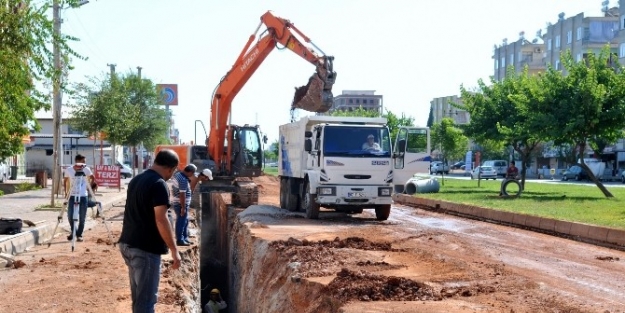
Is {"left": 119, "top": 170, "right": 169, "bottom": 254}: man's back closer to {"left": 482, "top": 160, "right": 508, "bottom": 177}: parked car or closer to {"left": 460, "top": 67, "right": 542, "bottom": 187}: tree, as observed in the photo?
{"left": 460, "top": 67, "right": 542, "bottom": 187}: tree

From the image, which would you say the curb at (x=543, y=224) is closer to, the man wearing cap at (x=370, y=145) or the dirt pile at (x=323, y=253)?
the man wearing cap at (x=370, y=145)

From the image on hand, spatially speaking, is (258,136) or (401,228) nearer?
(401,228)

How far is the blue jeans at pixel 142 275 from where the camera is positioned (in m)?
6.91

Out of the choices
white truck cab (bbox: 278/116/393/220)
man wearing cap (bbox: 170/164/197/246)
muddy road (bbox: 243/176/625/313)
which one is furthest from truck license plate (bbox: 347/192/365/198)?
man wearing cap (bbox: 170/164/197/246)

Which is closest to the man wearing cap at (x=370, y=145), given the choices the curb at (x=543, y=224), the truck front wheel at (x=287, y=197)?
the truck front wheel at (x=287, y=197)

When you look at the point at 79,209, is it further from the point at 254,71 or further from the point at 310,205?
the point at 254,71

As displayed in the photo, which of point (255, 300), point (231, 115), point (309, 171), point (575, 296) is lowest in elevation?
point (255, 300)

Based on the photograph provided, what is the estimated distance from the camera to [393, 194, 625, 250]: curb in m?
16.4

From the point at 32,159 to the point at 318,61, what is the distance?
137ft

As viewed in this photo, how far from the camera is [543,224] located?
19531mm

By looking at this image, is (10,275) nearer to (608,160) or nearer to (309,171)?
(309,171)

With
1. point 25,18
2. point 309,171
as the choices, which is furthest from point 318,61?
point 25,18

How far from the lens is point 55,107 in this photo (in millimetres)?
26656

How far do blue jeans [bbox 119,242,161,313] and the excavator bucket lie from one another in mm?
14609
